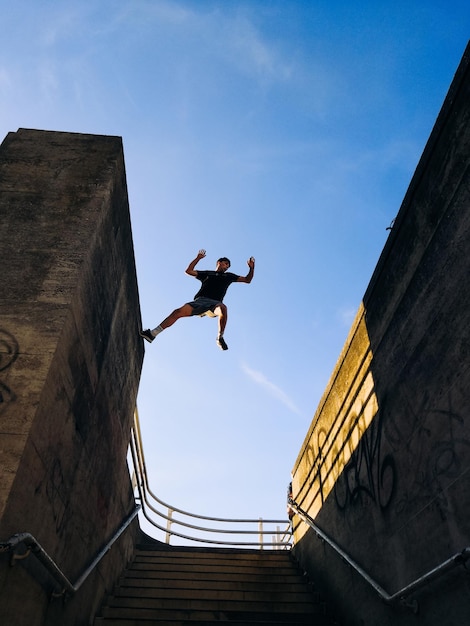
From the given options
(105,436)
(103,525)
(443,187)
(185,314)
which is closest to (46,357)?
(105,436)

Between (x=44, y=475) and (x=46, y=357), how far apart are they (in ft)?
3.27

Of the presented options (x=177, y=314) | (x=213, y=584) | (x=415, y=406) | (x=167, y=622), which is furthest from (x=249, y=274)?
(x=167, y=622)

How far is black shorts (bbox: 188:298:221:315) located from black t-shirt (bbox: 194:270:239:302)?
0.20 metres

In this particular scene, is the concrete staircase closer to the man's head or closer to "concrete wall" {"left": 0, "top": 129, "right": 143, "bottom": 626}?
"concrete wall" {"left": 0, "top": 129, "right": 143, "bottom": 626}

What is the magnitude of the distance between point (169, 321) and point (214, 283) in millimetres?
1285

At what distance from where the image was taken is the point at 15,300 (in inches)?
157

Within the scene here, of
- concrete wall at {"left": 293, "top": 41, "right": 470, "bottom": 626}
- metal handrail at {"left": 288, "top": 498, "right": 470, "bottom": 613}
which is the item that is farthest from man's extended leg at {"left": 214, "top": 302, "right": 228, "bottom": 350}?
metal handrail at {"left": 288, "top": 498, "right": 470, "bottom": 613}

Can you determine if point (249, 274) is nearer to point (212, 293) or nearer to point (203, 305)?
point (212, 293)

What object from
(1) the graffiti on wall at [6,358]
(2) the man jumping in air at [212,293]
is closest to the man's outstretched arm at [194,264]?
(2) the man jumping in air at [212,293]

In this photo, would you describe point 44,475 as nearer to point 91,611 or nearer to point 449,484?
point 91,611

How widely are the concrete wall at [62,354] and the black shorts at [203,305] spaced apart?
2.77ft

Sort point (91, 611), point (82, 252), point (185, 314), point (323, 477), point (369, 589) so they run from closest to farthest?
point (82, 252)
point (369, 589)
point (91, 611)
point (185, 314)
point (323, 477)

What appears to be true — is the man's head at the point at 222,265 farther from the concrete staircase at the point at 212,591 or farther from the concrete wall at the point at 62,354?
the concrete staircase at the point at 212,591

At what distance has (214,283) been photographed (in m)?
6.95
